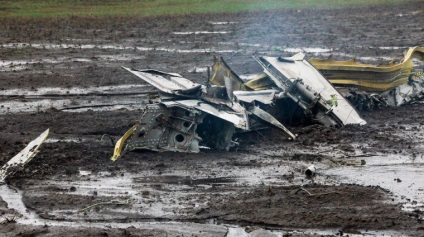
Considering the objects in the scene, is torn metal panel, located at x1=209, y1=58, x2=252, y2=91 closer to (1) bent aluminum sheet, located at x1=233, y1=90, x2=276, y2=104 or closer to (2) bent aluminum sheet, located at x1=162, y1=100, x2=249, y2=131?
(1) bent aluminum sheet, located at x1=233, y1=90, x2=276, y2=104

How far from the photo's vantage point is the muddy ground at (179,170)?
32.2ft

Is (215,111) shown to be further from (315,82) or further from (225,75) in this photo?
(315,82)

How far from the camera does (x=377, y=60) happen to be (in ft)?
75.4

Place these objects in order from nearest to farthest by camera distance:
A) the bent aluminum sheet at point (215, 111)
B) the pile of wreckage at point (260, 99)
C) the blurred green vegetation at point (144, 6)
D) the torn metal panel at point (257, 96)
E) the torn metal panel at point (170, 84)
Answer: the bent aluminum sheet at point (215, 111), the pile of wreckage at point (260, 99), the torn metal panel at point (170, 84), the torn metal panel at point (257, 96), the blurred green vegetation at point (144, 6)

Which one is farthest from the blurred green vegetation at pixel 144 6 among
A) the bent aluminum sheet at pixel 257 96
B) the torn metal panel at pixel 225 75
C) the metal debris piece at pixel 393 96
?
the bent aluminum sheet at pixel 257 96

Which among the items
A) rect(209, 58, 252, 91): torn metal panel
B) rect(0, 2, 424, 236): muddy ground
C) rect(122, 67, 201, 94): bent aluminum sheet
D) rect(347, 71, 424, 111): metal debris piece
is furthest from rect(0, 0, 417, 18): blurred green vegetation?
rect(122, 67, 201, 94): bent aluminum sheet

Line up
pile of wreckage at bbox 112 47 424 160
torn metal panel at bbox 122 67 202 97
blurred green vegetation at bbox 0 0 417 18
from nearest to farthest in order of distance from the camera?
pile of wreckage at bbox 112 47 424 160, torn metal panel at bbox 122 67 202 97, blurred green vegetation at bbox 0 0 417 18

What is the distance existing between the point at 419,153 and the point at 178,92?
442 cm

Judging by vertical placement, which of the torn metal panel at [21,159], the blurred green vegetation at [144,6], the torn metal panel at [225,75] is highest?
the blurred green vegetation at [144,6]

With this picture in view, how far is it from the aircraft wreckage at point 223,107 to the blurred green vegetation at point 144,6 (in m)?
20.1

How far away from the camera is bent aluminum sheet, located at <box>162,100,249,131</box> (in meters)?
12.8

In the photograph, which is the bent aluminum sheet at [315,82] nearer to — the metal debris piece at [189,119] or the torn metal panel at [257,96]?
the torn metal panel at [257,96]

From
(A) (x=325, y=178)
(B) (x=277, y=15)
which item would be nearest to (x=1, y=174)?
(A) (x=325, y=178)

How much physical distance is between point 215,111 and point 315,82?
3398mm
